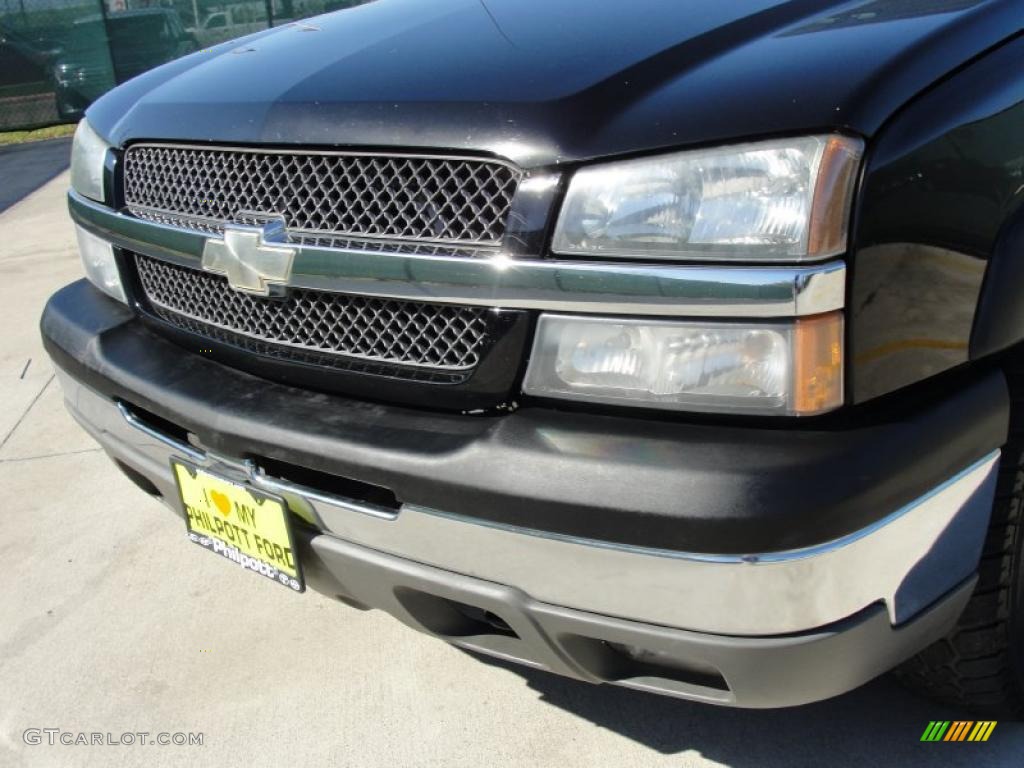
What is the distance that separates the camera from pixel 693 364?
5.00 feet

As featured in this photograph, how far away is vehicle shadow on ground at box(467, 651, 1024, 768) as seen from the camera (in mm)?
2107

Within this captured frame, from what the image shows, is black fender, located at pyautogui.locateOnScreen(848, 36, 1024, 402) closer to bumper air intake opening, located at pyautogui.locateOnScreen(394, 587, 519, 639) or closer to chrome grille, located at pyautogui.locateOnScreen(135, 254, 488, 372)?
chrome grille, located at pyautogui.locateOnScreen(135, 254, 488, 372)

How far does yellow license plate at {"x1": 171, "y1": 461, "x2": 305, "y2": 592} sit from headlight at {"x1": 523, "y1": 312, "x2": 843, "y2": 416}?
1.96 feet

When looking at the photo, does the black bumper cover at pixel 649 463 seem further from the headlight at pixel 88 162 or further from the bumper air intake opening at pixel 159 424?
the headlight at pixel 88 162

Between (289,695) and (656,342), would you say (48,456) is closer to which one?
(289,695)

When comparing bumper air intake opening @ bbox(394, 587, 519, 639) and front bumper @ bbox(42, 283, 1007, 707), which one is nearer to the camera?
front bumper @ bbox(42, 283, 1007, 707)

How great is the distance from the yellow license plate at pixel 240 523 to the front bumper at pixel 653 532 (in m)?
0.06

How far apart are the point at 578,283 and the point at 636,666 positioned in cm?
66

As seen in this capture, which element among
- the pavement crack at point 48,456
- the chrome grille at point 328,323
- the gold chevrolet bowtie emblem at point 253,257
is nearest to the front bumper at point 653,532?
the chrome grille at point 328,323

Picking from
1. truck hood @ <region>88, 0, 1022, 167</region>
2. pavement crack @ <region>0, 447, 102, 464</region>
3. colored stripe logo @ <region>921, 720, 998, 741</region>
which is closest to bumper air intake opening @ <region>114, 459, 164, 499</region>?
truck hood @ <region>88, 0, 1022, 167</region>

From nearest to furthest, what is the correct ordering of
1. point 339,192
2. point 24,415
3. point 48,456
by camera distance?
point 339,192
point 48,456
point 24,415

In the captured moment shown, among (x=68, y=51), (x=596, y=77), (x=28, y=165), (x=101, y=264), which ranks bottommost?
(x=28, y=165)

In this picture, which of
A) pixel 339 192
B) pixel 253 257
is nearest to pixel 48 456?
pixel 253 257

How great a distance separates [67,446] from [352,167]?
104 inches
